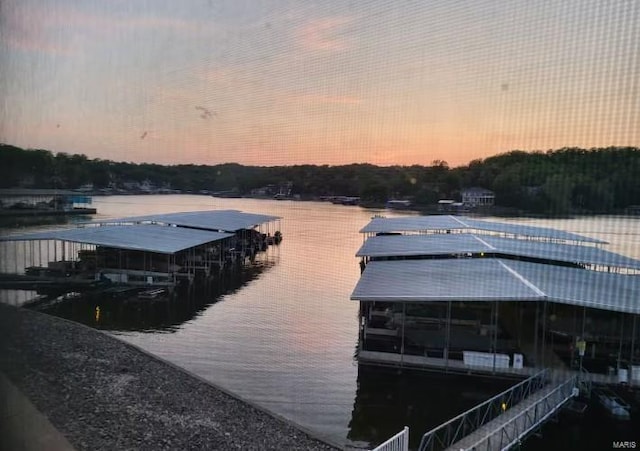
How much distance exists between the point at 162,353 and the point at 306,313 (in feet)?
4.50

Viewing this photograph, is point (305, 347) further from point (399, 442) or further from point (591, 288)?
point (591, 288)

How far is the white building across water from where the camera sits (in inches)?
98.9

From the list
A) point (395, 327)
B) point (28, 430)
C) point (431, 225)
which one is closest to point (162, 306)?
point (395, 327)

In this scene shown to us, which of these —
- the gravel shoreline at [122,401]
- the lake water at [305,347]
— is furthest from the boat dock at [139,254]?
the gravel shoreline at [122,401]

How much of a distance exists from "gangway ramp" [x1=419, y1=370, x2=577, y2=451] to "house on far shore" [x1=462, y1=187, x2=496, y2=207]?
0.91m

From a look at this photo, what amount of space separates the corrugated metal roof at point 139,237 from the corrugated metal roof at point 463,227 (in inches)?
109

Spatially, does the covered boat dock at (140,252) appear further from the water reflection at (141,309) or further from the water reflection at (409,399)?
the water reflection at (409,399)

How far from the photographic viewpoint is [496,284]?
2.86 m

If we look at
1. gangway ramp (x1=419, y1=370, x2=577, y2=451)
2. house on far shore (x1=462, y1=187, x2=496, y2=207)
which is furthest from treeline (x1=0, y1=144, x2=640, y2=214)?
gangway ramp (x1=419, y1=370, x2=577, y2=451)

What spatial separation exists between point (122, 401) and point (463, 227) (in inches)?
127

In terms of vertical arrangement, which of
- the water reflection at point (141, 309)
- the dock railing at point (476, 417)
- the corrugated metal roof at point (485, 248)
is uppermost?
the corrugated metal roof at point (485, 248)

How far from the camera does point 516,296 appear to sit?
101 inches

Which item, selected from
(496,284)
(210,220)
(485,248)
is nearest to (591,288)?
(496,284)

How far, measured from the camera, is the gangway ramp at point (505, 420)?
6.15 ft
